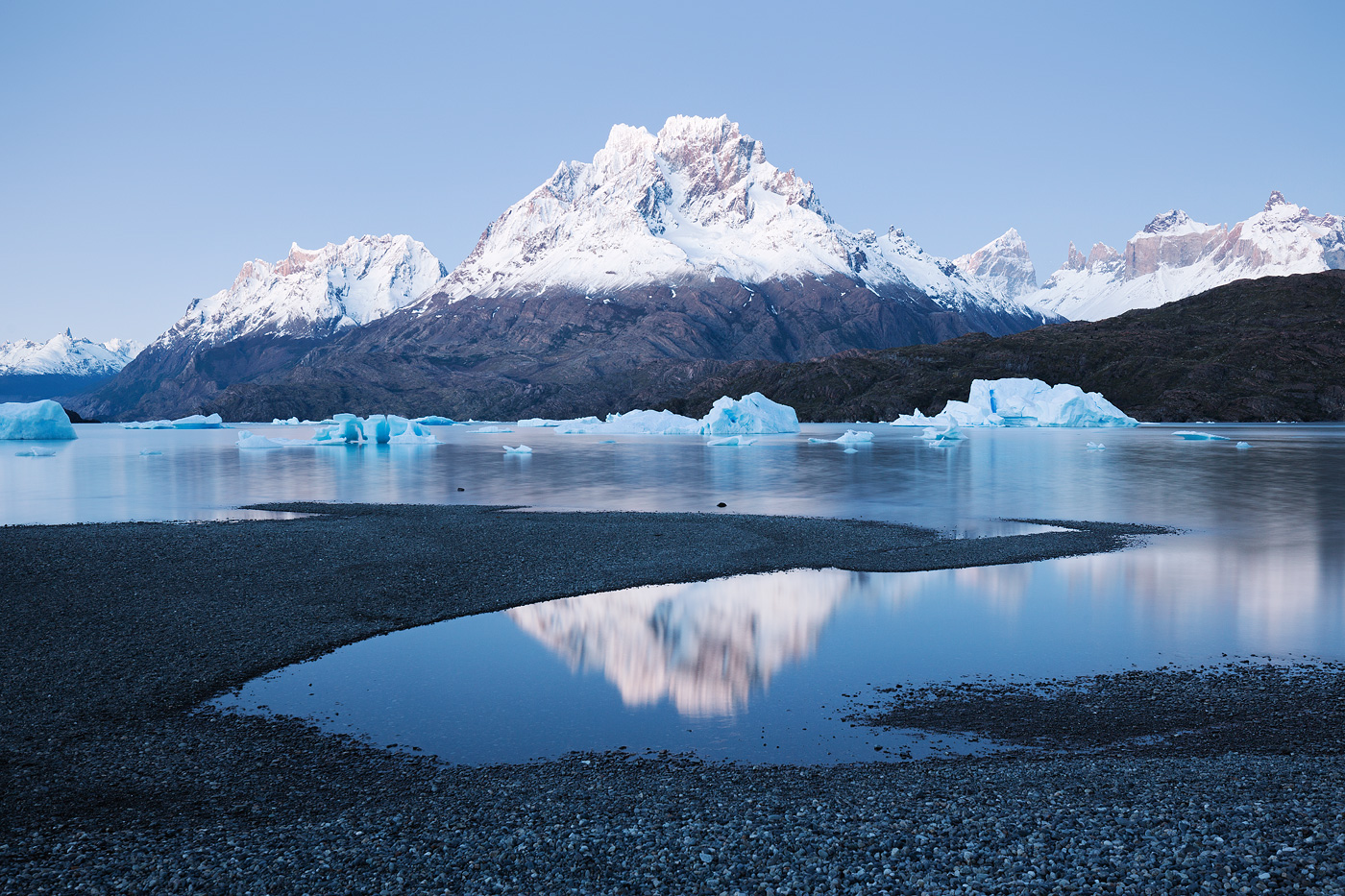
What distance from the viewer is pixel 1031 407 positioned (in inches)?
5935

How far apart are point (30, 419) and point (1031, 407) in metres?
148

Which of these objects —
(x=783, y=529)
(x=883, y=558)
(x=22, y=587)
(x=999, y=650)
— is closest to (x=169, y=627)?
(x=22, y=587)

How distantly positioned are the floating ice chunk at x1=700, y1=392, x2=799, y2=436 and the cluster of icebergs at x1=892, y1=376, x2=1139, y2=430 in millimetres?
34448

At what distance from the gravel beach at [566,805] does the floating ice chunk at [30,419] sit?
12187 centimetres

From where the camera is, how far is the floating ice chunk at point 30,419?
4606 inches

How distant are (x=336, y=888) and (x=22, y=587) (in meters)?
15.9

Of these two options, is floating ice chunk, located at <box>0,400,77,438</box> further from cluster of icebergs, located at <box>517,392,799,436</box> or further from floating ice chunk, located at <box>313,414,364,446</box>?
cluster of icebergs, located at <box>517,392,799,436</box>

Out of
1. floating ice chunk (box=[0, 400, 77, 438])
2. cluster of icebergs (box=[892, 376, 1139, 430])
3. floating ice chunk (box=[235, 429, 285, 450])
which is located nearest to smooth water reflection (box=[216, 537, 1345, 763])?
floating ice chunk (box=[235, 429, 285, 450])

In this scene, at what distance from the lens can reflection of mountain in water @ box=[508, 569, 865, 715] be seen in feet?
47.3

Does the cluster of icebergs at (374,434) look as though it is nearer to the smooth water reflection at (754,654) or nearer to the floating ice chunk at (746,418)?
the floating ice chunk at (746,418)

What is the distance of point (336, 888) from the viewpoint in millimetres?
7793

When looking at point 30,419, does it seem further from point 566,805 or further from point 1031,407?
point 1031,407

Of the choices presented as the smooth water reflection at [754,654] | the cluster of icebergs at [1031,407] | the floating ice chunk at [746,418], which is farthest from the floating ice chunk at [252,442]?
the cluster of icebergs at [1031,407]

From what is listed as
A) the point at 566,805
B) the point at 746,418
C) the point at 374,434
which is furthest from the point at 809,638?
the point at 746,418
